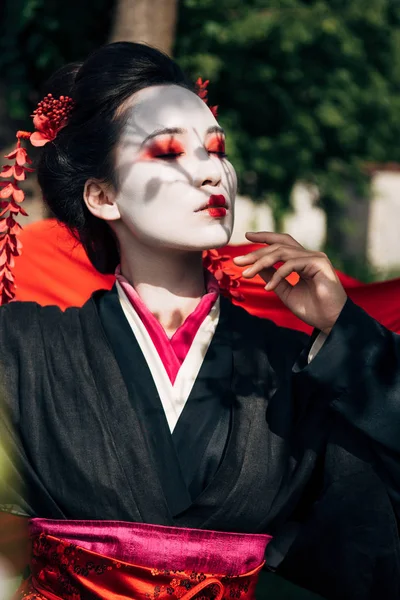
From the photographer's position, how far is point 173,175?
2.31 metres

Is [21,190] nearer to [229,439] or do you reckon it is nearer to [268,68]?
[229,439]

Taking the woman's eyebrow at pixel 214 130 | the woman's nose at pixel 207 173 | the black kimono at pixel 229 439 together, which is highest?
the woman's eyebrow at pixel 214 130

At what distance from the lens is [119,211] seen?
8.08 ft

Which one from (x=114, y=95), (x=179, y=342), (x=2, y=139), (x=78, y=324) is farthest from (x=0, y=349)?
(x=2, y=139)

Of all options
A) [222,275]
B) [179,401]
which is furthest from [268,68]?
[179,401]

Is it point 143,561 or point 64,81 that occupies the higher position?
point 64,81

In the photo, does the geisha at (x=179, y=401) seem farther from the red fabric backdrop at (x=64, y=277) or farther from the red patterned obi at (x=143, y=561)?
the red fabric backdrop at (x=64, y=277)

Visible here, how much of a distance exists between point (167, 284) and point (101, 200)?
0.99 ft

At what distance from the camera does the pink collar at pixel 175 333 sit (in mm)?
2389

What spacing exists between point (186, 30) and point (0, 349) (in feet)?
19.2

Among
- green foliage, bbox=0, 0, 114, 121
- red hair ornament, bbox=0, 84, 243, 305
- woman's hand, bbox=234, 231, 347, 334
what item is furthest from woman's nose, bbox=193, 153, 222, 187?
green foliage, bbox=0, 0, 114, 121

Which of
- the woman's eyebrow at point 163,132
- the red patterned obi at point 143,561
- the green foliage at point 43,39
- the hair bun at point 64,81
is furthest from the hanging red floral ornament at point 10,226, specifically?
the green foliage at point 43,39

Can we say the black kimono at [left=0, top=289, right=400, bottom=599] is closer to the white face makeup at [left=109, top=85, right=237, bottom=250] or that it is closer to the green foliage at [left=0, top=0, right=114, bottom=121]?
the white face makeup at [left=109, top=85, right=237, bottom=250]

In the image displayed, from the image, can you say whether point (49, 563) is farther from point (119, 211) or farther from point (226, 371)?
point (119, 211)
